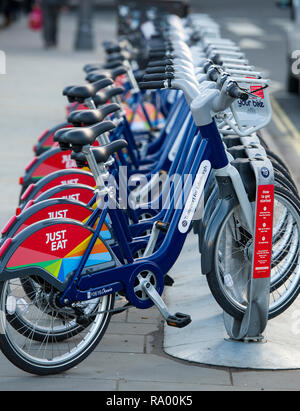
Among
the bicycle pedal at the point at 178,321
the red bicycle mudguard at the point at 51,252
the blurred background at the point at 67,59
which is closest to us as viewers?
the red bicycle mudguard at the point at 51,252

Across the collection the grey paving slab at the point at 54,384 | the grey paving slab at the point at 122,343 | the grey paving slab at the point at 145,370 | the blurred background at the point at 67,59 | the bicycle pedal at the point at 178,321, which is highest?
the bicycle pedal at the point at 178,321

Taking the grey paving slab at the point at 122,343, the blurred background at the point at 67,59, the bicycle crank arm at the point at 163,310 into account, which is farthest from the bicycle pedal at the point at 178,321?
the blurred background at the point at 67,59

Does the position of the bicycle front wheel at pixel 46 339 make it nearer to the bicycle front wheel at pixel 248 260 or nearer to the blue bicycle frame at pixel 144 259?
the blue bicycle frame at pixel 144 259

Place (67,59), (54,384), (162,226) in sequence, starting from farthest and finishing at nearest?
(67,59)
(162,226)
(54,384)

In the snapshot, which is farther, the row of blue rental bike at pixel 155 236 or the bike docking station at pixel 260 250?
the bike docking station at pixel 260 250

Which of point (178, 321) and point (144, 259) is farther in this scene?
point (144, 259)

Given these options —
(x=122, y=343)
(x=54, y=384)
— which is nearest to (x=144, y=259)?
(x=122, y=343)

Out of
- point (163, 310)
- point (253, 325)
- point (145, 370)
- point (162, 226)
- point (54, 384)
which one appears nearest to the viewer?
point (54, 384)

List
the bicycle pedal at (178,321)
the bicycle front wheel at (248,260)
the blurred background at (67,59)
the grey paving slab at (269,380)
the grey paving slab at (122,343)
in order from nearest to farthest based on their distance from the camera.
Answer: the grey paving slab at (269,380) < the bicycle pedal at (178,321) < the bicycle front wheel at (248,260) < the grey paving slab at (122,343) < the blurred background at (67,59)

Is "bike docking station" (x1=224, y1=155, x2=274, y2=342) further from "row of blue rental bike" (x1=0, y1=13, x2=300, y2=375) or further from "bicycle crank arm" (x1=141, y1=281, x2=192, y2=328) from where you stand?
"bicycle crank arm" (x1=141, y1=281, x2=192, y2=328)

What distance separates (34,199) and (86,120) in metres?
0.82

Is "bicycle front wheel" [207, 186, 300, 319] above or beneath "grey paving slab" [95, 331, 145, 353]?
above

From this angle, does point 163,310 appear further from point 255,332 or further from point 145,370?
point 255,332

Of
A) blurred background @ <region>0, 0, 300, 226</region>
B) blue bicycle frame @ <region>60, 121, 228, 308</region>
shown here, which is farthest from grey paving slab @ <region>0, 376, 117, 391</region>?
blurred background @ <region>0, 0, 300, 226</region>
